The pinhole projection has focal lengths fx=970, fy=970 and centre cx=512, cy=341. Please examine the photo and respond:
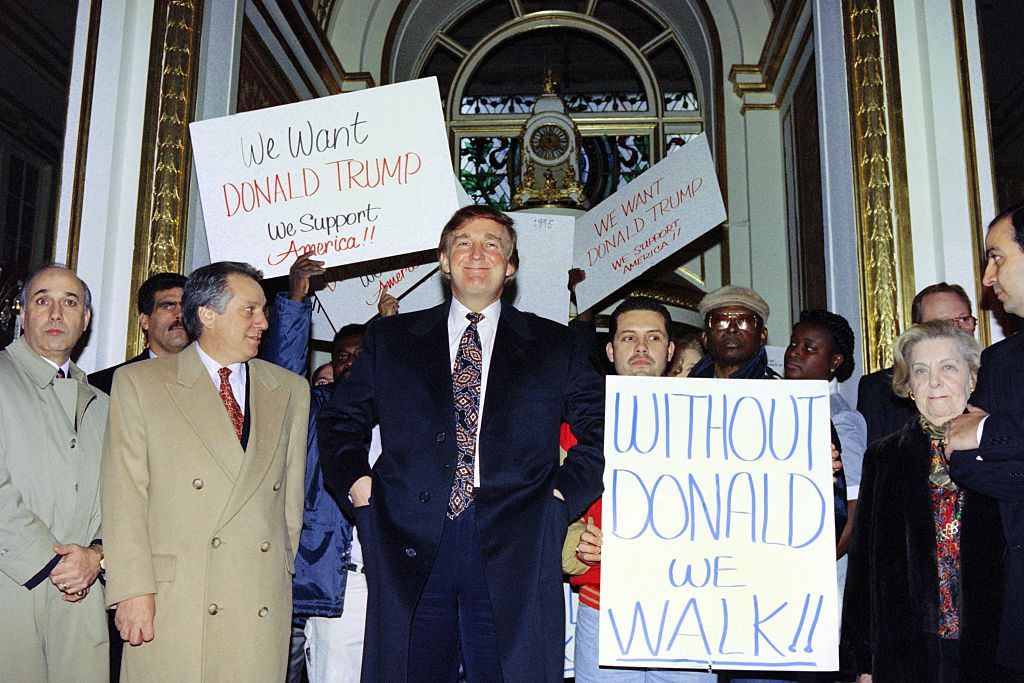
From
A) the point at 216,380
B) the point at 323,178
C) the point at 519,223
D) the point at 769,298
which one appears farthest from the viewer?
the point at 769,298

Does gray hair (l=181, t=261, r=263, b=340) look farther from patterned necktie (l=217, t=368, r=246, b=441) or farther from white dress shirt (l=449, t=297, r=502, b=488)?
white dress shirt (l=449, t=297, r=502, b=488)

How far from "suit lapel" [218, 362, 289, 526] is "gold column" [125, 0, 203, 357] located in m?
1.42

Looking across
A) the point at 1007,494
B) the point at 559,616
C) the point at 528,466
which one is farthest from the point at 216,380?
the point at 1007,494

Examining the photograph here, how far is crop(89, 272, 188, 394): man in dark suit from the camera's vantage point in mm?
3415

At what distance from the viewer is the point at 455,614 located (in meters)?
2.38

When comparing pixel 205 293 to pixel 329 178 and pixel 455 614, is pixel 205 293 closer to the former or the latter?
pixel 329 178

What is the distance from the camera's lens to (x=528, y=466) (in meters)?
2.41

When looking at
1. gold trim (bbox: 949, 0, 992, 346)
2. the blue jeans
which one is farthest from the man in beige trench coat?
gold trim (bbox: 949, 0, 992, 346)

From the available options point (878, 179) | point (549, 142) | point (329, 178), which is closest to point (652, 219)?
point (878, 179)

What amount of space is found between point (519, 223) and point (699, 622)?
7.28ft

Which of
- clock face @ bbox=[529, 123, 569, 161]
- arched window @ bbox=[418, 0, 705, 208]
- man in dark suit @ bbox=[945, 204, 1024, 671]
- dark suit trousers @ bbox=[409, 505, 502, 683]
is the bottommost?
dark suit trousers @ bbox=[409, 505, 502, 683]

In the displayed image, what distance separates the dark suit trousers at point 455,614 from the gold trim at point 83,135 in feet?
8.08

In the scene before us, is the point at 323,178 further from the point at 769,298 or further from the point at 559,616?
the point at 769,298

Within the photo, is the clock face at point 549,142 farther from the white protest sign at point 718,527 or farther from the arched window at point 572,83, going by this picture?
the white protest sign at point 718,527
